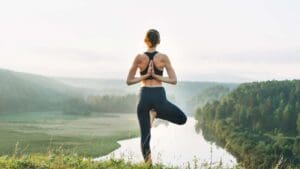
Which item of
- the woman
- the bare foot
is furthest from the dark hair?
the bare foot

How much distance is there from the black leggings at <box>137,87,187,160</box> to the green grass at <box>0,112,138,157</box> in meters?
53.1

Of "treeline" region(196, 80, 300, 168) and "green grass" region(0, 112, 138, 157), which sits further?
"treeline" region(196, 80, 300, 168)

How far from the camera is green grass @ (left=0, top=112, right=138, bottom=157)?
89.8 metres

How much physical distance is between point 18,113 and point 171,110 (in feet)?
587

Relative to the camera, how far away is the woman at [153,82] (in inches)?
408

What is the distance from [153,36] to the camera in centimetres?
1036

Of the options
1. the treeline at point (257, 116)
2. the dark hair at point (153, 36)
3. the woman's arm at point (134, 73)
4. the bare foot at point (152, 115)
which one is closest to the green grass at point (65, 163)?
the bare foot at point (152, 115)

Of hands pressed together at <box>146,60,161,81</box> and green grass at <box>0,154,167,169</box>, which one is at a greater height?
hands pressed together at <box>146,60,161,81</box>

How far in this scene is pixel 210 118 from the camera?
157625 millimetres

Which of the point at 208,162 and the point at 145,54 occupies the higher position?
the point at 145,54

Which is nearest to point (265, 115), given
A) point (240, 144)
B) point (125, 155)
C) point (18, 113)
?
point (240, 144)

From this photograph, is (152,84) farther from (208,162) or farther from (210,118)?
(210,118)

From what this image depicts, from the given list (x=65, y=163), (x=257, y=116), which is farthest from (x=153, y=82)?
(x=257, y=116)

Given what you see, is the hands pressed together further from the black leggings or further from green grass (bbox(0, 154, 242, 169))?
green grass (bbox(0, 154, 242, 169))
